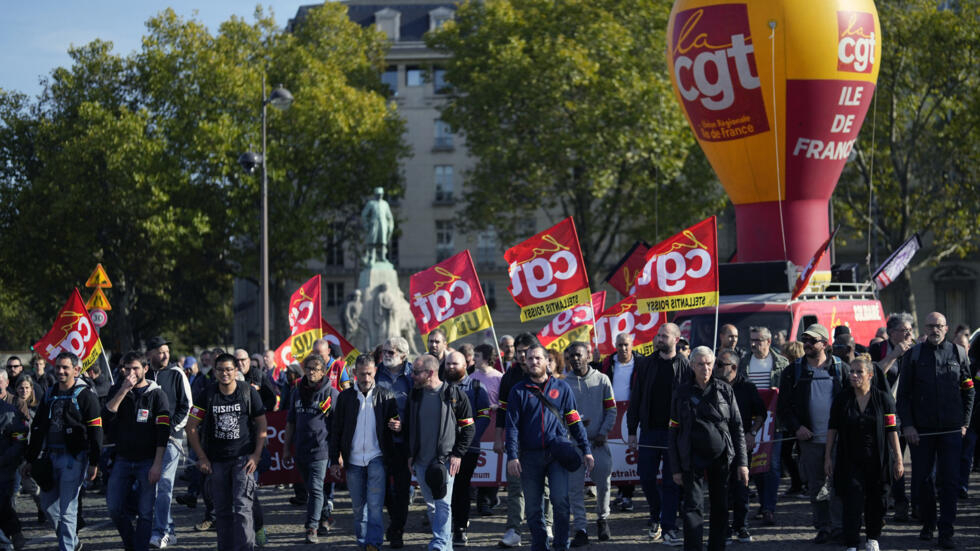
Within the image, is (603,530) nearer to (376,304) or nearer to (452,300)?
(452,300)

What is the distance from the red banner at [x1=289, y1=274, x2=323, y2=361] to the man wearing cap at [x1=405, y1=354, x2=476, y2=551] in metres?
7.14

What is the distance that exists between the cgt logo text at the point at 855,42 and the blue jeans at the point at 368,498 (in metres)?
14.4

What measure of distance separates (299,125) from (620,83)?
11809 millimetres

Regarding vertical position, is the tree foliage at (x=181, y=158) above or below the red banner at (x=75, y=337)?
above

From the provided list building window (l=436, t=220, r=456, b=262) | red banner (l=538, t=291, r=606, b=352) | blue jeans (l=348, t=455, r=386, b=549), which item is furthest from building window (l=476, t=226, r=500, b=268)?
blue jeans (l=348, t=455, r=386, b=549)

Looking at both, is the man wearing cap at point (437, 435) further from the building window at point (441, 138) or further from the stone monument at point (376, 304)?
the building window at point (441, 138)

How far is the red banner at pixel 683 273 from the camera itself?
13.0 meters

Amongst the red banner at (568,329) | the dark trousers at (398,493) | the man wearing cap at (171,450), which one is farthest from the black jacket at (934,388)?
the man wearing cap at (171,450)

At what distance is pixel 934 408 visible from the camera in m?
10.2

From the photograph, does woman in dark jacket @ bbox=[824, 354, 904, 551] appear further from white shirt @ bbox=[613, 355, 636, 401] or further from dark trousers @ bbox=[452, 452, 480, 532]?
dark trousers @ bbox=[452, 452, 480, 532]

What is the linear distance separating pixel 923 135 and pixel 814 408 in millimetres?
29899

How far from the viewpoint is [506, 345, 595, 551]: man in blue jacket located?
9477 mm

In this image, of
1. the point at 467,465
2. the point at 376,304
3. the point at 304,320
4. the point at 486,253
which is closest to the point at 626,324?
the point at 304,320

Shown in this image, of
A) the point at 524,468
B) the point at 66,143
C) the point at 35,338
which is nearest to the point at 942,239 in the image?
the point at 66,143
